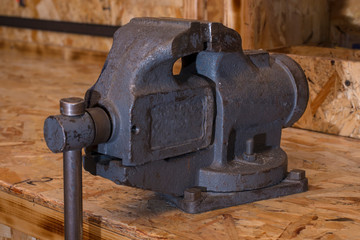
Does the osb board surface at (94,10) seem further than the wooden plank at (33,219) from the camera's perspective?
Yes

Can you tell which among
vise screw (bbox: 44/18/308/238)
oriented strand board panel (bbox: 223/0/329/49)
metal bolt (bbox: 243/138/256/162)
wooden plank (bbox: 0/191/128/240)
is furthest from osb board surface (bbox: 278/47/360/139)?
wooden plank (bbox: 0/191/128/240)

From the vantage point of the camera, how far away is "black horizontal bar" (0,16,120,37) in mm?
3229

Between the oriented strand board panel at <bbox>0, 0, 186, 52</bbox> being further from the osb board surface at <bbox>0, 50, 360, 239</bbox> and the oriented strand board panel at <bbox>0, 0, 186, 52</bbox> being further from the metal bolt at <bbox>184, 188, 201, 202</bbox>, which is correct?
the metal bolt at <bbox>184, 188, 201, 202</bbox>

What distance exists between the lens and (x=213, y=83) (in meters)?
1.15

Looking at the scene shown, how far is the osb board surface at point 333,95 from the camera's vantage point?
181 cm

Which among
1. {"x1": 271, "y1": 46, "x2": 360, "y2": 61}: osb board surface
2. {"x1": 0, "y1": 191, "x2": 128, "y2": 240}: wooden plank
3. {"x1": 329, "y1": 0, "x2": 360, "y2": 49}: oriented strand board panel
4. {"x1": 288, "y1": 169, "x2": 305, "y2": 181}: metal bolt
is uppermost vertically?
{"x1": 329, "y1": 0, "x2": 360, "y2": 49}: oriented strand board panel

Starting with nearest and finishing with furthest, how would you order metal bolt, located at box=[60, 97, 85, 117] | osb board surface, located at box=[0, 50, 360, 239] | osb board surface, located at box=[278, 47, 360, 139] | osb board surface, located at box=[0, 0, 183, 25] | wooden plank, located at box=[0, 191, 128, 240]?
1. metal bolt, located at box=[60, 97, 85, 117]
2. osb board surface, located at box=[0, 50, 360, 239]
3. wooden plank, located at box=[0, 191, 128, 240]
4. osb board surface, located at box=[278, 47, 360, 139]
5. osb board surface, located at box=[0, 0, 183, 25]

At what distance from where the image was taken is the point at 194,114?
1121mm

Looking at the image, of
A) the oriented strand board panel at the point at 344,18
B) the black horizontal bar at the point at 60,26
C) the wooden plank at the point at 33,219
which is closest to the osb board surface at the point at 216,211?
the wooden plank at the point at 33,219

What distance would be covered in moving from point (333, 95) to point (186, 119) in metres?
0.90

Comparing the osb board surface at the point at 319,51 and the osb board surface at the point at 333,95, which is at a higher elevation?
the osb board surface at the point at 319,51

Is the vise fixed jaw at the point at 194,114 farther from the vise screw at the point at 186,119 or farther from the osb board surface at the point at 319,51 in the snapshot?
the osb board surface at the point at 319,51

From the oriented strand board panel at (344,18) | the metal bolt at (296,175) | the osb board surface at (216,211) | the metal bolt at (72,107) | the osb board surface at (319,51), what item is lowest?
the osb board surface at (216,211)

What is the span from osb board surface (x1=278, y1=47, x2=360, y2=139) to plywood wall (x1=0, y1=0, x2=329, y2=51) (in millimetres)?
279
